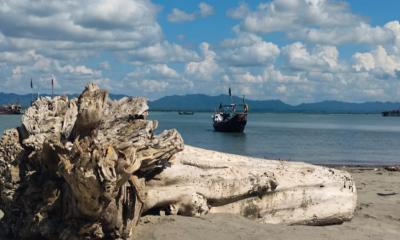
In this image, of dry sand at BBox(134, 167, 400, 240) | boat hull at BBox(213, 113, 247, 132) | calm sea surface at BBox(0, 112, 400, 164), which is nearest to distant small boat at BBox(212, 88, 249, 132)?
boat hull at BBox(213, 113, 247, 132)

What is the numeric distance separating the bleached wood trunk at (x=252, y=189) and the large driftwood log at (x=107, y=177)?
2 centimetres

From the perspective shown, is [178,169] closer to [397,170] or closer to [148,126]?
[148,126]

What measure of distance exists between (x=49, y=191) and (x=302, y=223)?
398 cm

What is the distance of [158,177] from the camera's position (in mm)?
7234

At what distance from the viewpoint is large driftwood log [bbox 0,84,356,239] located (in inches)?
231

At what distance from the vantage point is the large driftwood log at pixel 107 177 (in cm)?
588

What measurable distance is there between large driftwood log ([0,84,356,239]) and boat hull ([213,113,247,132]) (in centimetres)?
5910

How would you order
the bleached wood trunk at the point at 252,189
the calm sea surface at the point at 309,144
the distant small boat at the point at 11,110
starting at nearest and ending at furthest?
the bleached wood trunk at the point at 252,189
the calm sea surface at the point at 309,144
the distant small boat at the point at 11,110

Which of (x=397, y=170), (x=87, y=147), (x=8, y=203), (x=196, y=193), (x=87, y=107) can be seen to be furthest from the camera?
(x=397, y=170)

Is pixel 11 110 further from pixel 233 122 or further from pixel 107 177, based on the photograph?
pixel 107 177

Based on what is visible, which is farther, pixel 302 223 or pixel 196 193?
pixel 302 223

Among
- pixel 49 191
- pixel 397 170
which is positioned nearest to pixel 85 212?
pixel 49 191

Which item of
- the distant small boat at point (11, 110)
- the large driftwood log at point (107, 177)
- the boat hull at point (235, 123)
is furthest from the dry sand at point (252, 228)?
the distant small boat at point (11, 110)

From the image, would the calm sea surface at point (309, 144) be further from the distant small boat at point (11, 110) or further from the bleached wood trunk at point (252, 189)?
the distant small boat at point (11, 110)
